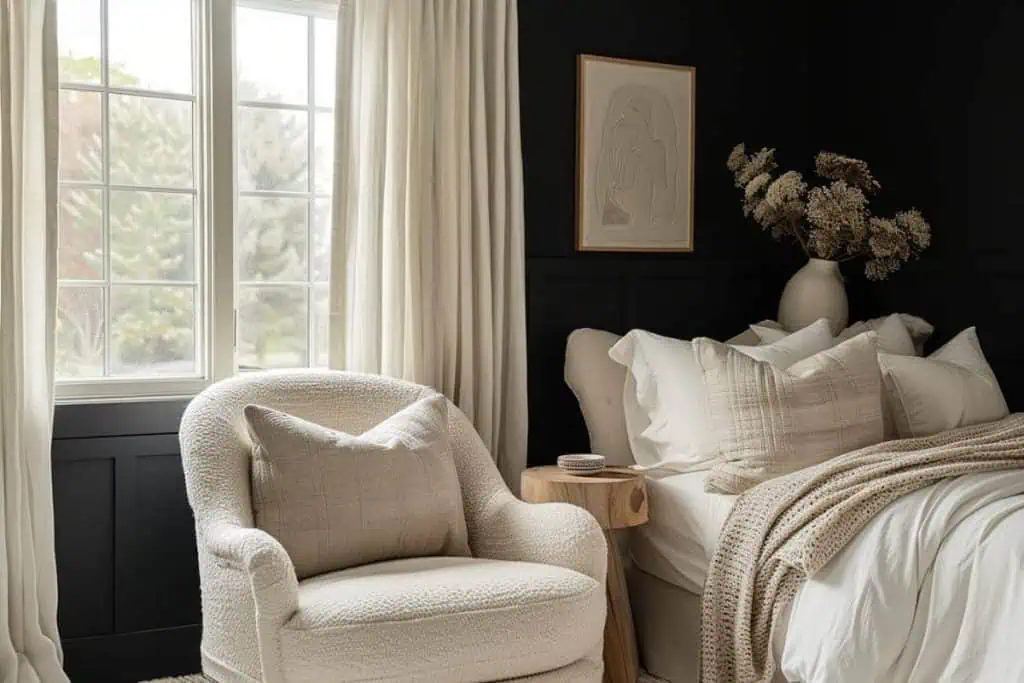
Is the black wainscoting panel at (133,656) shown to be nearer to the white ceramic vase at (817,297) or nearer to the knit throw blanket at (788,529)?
the knit throw blanket at (788,529)

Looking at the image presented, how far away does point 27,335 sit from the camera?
3148 mm

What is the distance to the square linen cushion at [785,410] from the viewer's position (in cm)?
325

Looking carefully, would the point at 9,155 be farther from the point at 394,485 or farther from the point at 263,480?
the point at 394,485

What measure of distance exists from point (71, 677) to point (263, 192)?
1.52 m

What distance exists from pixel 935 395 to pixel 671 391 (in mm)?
776

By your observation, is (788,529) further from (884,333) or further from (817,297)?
(817,297)

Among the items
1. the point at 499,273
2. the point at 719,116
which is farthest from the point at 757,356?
the point at 719,116

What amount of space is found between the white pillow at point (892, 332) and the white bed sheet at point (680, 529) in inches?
32.5

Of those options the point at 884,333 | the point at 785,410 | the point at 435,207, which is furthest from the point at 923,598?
the point at 435,207

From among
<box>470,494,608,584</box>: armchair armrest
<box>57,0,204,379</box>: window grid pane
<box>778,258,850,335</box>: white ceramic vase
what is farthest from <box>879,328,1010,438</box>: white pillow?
<box>57,0,204,379</box>: window grid pane

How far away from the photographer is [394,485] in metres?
2.99

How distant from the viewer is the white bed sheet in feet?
10.5

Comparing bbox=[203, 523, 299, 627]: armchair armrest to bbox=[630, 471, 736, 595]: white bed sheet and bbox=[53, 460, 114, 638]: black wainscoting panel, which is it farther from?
bbox=[630, 471, 736, 595]: white bed sheet

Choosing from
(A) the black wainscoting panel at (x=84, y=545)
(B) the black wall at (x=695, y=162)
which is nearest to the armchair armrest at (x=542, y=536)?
(B) the black wall at (x=695, y=162)
